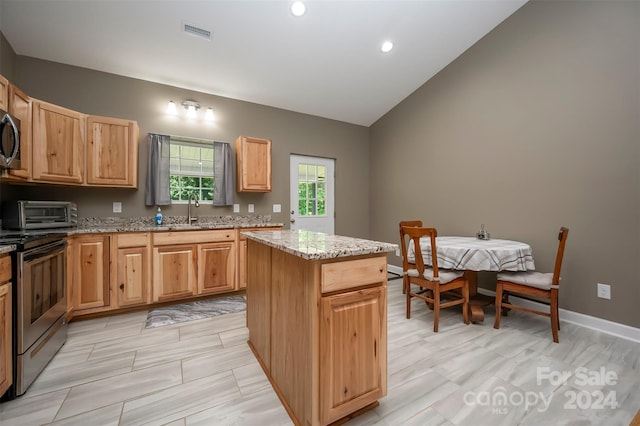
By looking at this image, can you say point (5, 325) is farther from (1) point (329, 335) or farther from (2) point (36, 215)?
(1) point (329, 335)

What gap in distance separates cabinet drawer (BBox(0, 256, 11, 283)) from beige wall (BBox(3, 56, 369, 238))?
5.63 feet

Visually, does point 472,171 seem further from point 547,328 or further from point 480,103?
point 547,328

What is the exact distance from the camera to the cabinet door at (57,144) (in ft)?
7.93

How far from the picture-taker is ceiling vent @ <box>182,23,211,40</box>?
270 cm

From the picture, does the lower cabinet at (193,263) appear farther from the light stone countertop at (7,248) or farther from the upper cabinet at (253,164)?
the light stone countertop at (7,248)

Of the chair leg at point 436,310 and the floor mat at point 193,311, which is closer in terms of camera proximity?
the chair leg at point 436,310

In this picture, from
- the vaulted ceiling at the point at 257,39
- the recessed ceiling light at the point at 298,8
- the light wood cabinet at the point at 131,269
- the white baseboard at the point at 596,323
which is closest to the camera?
the white baseboard at the point at 596,323

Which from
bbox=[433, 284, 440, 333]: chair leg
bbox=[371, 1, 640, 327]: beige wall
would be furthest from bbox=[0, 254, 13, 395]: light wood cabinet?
bbox=[371, 1, 640, 327]: beige wall

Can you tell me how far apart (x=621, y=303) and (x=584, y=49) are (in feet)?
8.08

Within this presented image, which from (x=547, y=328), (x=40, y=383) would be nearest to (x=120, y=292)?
(x=40, y=383)

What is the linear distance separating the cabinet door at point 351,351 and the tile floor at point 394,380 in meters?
0.19

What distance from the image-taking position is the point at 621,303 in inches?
91.7

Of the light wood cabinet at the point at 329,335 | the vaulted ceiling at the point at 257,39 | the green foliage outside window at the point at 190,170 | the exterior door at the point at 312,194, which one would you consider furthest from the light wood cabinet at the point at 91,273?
the exterior door at the point at 312,194

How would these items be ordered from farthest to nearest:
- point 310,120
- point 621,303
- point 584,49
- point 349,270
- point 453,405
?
point 310,120
point 584,49
point 621,303
point 453,405
point 349,270
